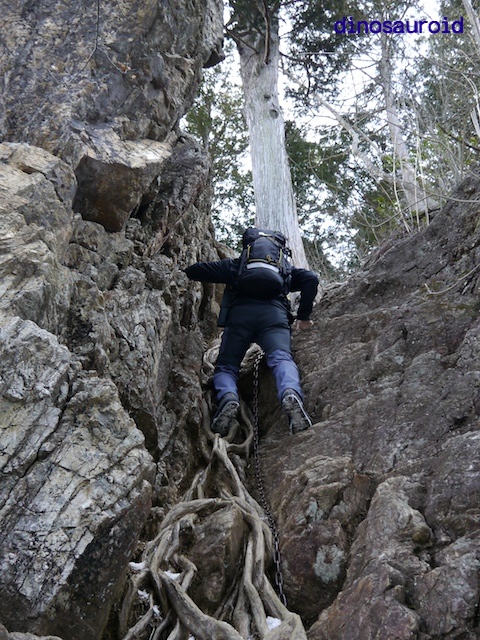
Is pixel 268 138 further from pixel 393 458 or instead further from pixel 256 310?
pixel 393 458

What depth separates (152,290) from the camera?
4977 millimetres

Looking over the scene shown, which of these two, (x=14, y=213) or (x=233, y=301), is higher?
(x=14, y=213)

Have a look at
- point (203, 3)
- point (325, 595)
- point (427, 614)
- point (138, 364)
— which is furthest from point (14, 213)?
point (203, 3)

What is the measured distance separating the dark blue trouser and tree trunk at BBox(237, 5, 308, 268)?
222 cm

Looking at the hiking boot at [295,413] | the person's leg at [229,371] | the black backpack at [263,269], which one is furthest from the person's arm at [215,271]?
the hiking boot at [295,413]

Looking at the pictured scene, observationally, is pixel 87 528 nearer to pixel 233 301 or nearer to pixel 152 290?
pixel 152 290

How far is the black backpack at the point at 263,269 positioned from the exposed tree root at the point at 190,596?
2002 mm

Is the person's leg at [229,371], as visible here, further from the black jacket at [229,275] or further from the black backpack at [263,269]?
the black jacket at [229,275]

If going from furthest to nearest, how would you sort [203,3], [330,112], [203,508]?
[330,112] < [203,3] < [203,508]

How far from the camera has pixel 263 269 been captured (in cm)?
525

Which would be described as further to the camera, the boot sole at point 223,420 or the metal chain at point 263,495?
the boot sole at point 223,420

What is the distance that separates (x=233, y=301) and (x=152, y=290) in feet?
2.63

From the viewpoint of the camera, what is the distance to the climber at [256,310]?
4.77 meters

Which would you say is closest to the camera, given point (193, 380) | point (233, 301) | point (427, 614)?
point (427, 614)
